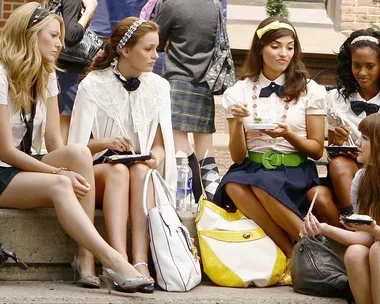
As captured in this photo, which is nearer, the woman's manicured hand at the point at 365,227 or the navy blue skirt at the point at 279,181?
the woman's manicured hand at the point at 365,227

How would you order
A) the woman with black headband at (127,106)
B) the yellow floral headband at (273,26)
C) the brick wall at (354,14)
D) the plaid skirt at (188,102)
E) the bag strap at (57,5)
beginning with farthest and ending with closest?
the brick wall at (354,14) < the plaid skirt at (188,102) < the bag strap at (57,5) < the yellow floral headband at (273,26) < the woman with black headband at (127,106)

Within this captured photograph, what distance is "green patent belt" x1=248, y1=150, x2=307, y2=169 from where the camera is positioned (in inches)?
263

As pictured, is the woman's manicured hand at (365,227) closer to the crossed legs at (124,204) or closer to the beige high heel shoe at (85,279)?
the crossed legs at (124,204)

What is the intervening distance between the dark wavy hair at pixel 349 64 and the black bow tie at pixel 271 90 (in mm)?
377

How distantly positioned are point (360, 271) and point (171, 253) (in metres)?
1.03

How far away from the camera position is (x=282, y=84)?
22.4 feet

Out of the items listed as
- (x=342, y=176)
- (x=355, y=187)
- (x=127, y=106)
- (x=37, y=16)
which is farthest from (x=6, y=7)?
(x=355, y=187)

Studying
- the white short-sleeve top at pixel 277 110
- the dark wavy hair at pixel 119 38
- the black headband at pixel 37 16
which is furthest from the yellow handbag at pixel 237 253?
the black headband at pixel 37 16

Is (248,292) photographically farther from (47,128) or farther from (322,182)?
(47,128)

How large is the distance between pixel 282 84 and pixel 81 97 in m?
1.18

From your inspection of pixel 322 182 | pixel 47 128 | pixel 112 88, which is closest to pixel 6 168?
pixel 47 128

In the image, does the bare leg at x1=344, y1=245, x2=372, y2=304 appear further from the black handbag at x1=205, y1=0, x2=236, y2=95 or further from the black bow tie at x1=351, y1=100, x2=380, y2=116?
the black handbag at x1=205, y1=0, x2=236, y2=95

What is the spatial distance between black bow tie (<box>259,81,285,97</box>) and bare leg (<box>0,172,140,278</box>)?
4.55ft

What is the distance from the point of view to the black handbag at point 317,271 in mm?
6133
